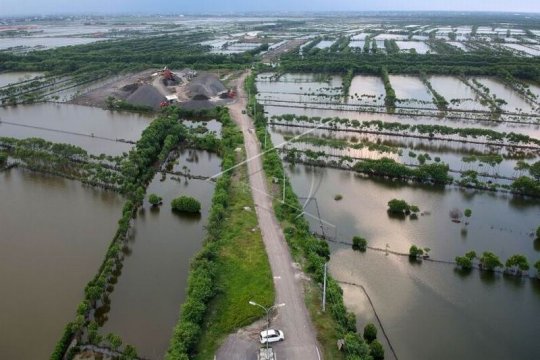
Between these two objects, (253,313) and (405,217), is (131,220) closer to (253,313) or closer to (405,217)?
(253,313)

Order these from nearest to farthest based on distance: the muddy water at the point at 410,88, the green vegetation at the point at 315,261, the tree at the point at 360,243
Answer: the green vegetation at the point at 315,261 → the tree at the point at 360,243 → the muddy water at the point at 410,88

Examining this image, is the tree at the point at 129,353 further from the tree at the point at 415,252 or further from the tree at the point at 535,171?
the tree at the point at 535,171

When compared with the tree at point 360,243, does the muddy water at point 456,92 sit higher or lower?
higher

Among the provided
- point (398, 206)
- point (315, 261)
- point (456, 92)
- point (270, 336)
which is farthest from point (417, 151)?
point (456, 92)

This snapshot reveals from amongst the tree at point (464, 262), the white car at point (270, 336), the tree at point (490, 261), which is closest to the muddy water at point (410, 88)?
the tree at point (490, 261)

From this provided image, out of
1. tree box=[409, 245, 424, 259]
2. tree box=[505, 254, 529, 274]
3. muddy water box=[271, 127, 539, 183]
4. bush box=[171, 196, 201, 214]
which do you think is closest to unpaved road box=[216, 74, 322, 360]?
bush box=[171, 196, 201, 214]

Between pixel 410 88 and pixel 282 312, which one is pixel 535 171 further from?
pixel 410 88
